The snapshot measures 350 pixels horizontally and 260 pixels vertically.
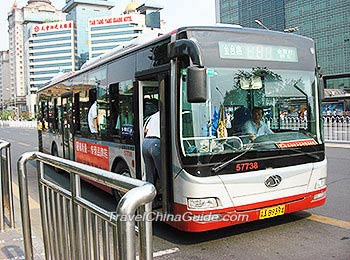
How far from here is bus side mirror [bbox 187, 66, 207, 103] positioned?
433cm

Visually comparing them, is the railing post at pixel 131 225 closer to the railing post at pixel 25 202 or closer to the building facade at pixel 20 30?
the railing post at pixel 25 202

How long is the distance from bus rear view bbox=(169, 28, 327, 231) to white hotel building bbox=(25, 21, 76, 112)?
120m

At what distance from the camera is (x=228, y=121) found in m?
4.94

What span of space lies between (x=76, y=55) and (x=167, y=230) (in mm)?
129238

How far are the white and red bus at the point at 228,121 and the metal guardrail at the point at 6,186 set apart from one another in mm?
1747

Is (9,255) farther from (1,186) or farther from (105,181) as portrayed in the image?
(105,181)

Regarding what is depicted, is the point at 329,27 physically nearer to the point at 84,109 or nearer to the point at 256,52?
the point at 84,109

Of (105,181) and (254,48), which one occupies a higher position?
(254,48)

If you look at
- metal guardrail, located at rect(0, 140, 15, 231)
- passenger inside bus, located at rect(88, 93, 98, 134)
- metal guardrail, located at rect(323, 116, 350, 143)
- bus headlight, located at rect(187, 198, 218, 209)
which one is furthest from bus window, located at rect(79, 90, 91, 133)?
metal guardrail, located at rect(323, 116, 350, 143)

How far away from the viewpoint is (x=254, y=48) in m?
5.16

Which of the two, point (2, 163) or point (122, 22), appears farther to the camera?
point (122, 22)

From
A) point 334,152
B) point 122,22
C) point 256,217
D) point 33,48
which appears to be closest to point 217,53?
point 256,217

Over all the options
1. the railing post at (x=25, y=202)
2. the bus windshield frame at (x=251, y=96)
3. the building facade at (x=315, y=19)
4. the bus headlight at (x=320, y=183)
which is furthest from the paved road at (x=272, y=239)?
the building facade at (x=315, y=19)

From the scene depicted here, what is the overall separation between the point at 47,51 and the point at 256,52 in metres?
125
